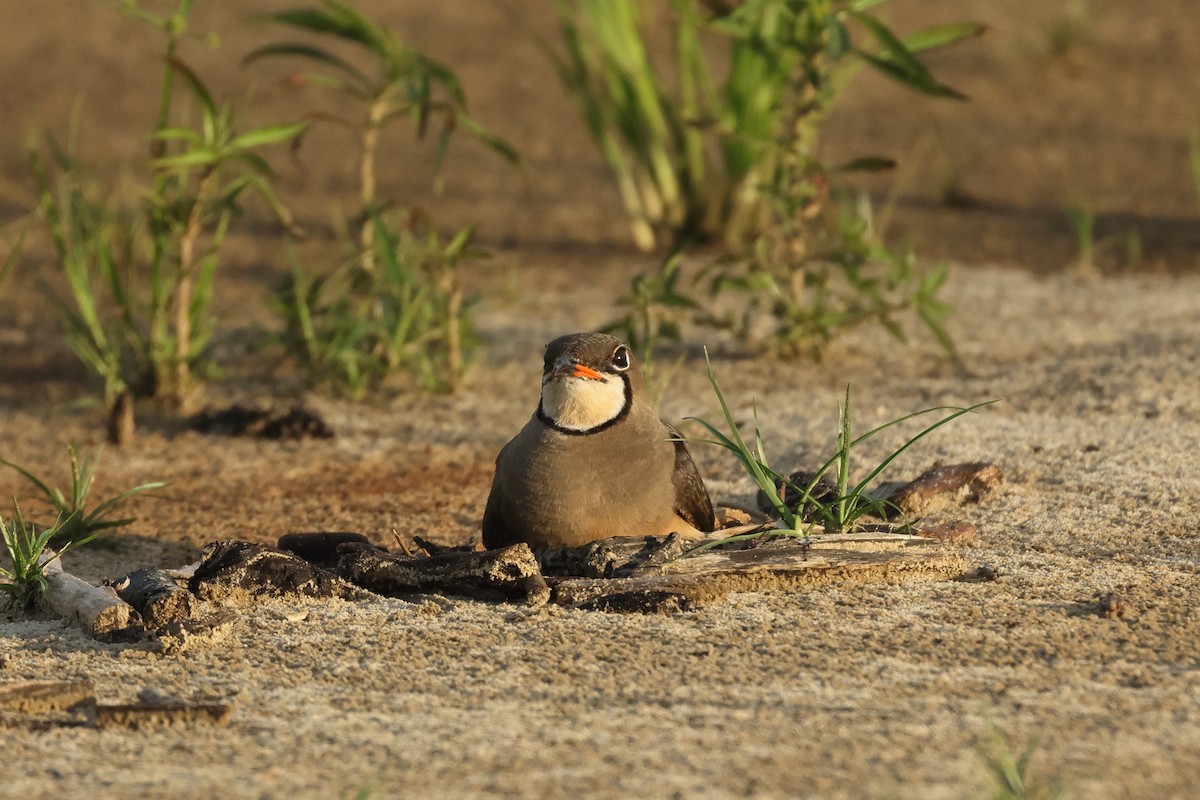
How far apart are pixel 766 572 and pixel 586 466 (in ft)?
1.62

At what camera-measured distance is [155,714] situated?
3.05m

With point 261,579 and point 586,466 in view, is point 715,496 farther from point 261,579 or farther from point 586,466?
point 261,579

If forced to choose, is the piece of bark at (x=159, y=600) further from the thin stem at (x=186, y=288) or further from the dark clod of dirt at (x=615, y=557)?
the thin stem at (x=186, y=288)

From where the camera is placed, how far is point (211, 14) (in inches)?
504

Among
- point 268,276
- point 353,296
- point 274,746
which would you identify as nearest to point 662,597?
point 274,746

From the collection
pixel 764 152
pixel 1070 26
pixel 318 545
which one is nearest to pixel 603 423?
pixel 318 545

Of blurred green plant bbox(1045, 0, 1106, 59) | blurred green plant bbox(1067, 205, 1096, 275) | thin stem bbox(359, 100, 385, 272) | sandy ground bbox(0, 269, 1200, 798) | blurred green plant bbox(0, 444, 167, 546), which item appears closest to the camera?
sandy ground bbox(0, 269, 1200, 798)

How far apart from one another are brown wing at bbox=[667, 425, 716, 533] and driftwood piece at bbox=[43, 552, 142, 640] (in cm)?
132

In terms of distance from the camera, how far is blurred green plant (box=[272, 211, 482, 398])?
625 cm

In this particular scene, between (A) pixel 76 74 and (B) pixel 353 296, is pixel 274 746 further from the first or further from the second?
(A) pixel 76 74

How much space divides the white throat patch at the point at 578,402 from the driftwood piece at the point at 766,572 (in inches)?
16.5

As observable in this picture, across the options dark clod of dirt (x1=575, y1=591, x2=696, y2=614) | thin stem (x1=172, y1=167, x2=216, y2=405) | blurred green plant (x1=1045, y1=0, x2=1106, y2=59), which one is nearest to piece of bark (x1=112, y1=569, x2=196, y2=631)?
dark clod of dirt (x1=575, y1=591, x2=696, y2=614)

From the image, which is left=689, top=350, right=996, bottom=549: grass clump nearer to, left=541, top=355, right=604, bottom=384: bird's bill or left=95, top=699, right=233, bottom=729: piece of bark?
left=541, top=355, right=604, bottom=384: bird's bill

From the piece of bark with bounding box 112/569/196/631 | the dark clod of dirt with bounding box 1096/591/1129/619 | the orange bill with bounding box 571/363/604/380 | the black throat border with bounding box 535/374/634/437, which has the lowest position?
the piece of bark with bounding box 112/569/196/631
